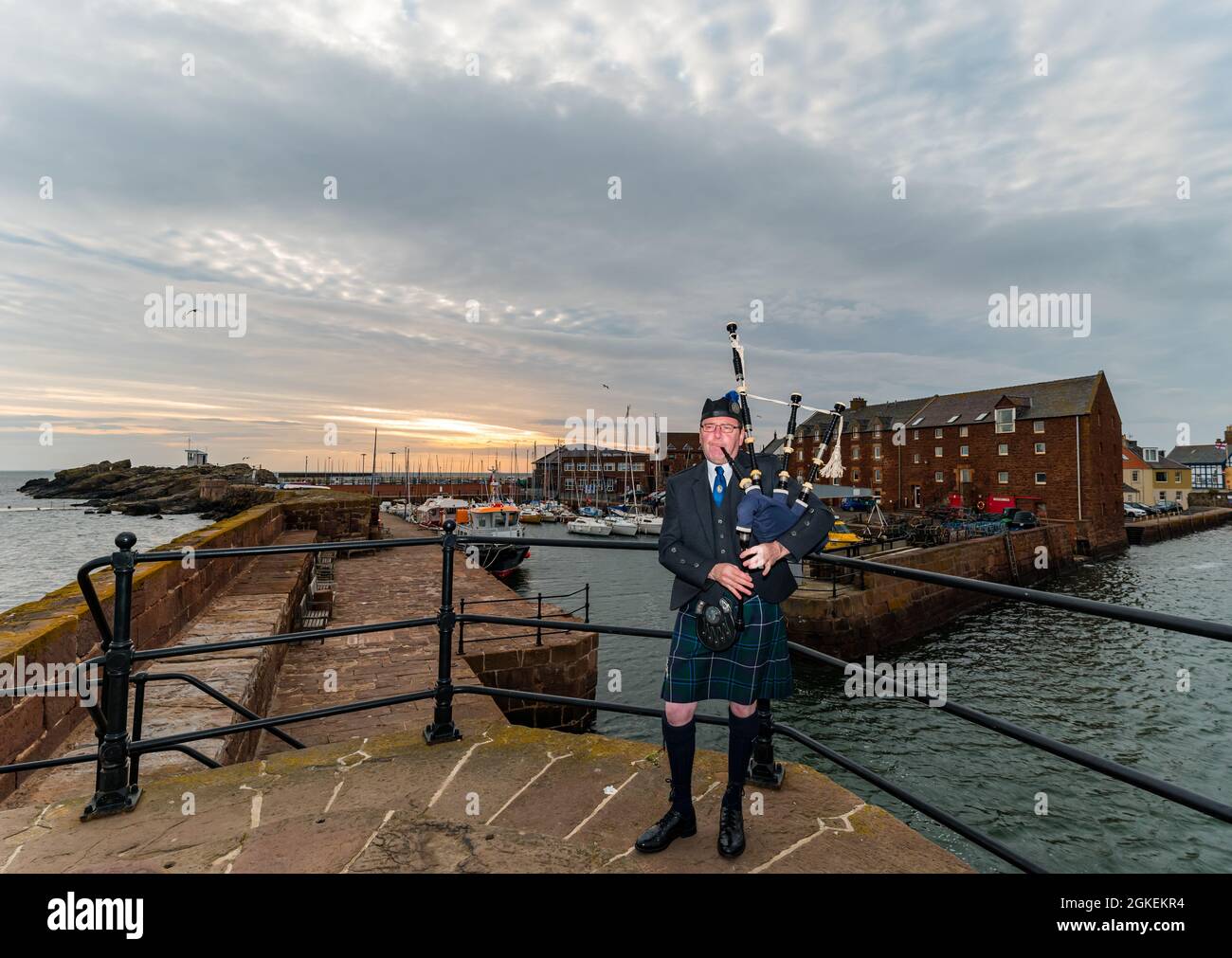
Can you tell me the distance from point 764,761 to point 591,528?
55595 mm

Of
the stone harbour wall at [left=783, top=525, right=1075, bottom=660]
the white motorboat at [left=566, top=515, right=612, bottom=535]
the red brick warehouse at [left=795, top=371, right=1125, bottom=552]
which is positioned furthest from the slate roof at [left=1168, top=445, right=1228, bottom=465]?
the white motorboat at [left=566, top=515, right=612, bottom=535]

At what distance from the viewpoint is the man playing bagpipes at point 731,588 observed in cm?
244

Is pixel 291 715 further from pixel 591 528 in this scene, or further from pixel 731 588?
pixel 591 528

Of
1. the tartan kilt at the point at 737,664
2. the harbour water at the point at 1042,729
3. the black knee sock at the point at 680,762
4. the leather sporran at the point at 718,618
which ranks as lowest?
the harbour water at the point at 1042,729

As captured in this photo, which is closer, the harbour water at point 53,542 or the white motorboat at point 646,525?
the harbour water at point 53,542

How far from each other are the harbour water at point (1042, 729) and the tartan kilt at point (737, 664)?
747 millimetres

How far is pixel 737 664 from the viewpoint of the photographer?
252cm

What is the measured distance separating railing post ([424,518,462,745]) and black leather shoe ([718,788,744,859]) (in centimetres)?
158

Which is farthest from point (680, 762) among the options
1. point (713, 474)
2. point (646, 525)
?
point (646, 525)

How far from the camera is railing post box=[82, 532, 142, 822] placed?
103 inches

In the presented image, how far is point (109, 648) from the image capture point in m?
2.63

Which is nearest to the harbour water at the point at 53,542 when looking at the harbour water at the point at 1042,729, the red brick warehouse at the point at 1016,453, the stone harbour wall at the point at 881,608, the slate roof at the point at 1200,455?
the harbour water at the point at 1042,729

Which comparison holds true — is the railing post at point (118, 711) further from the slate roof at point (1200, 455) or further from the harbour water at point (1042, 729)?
the slate roof at point (1200, 455)
